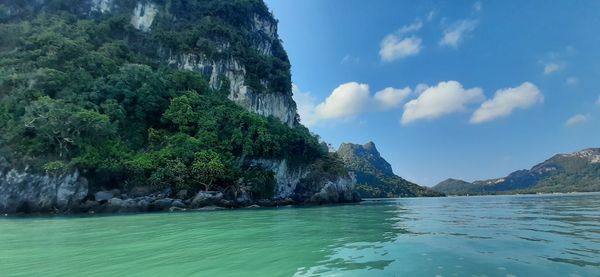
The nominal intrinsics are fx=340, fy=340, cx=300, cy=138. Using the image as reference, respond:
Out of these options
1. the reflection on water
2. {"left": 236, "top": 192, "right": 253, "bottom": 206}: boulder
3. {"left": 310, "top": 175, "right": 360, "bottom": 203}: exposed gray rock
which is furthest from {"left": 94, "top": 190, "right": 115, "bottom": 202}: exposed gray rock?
the reflection on water

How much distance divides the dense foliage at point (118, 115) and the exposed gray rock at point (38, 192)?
0.92m

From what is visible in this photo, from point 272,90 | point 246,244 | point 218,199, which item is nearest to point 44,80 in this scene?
point 218,199

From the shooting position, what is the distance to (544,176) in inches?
6457

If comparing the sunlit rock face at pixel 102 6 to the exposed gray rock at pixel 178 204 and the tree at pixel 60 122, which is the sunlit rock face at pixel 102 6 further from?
the exposed gray rock at pixel 178 204

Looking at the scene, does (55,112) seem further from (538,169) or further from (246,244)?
(538,169)

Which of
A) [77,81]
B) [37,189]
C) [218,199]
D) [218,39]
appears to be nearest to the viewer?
[37,189]

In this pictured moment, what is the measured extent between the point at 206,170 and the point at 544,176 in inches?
7218

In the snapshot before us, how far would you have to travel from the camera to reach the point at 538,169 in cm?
17962

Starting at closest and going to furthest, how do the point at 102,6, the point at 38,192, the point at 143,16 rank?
the point at 38,192, the point at 102,6, the point at 143,16

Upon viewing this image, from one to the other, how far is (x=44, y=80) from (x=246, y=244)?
3531 cm

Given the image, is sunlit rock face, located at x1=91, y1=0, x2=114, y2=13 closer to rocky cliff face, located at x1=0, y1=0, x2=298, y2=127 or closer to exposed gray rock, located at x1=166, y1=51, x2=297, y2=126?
rocky cliff face, located at x1=0, y1=0, x2=298, y2=127

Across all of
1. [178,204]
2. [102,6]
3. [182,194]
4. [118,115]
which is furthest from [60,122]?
[102,6]

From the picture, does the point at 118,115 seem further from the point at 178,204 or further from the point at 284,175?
the point at 284,175

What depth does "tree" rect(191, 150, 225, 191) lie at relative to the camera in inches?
1272
